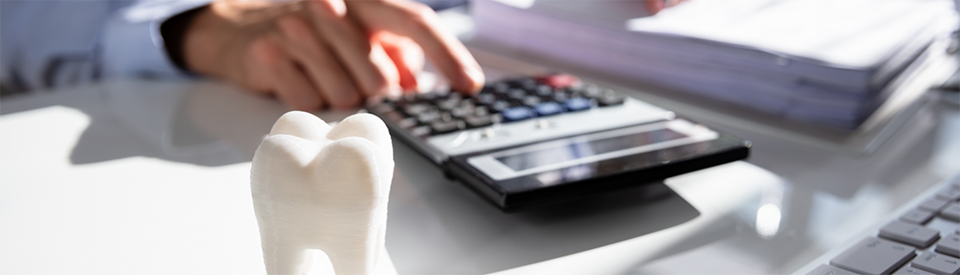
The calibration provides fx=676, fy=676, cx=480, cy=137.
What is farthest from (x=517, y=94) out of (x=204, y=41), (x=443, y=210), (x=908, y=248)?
(x=204, y=41)

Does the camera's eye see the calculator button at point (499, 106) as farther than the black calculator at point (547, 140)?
Yes

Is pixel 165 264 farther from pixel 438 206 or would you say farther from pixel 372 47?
pixel 372 47

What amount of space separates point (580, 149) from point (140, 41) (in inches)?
19.6

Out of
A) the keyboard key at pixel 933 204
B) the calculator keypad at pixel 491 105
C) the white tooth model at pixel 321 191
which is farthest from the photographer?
the calculator keypad at pixel 491 105

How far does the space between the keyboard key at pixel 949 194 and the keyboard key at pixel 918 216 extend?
0.08 ft

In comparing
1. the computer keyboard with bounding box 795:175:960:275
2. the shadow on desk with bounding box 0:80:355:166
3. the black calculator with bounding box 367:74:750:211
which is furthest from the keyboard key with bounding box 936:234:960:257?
the shadow on desk with bounding box 0:80:355:166

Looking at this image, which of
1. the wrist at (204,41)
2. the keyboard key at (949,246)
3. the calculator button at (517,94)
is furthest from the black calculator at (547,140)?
the wrist at (204,41)

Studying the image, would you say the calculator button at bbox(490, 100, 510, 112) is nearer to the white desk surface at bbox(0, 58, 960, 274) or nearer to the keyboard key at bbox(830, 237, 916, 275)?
the white desk surface at bbox(0, 58, 960, 274)

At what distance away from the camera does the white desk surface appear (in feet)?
0.89

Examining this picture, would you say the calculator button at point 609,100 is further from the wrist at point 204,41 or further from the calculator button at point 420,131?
the wrist at point 204,41

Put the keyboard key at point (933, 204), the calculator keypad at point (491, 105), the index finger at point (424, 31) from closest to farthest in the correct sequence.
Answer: the keyboard key at point (933, 204) → the calculator keypad at point (491, 105) → the index finger at point (424, 31)

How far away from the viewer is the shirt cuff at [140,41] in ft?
2.10

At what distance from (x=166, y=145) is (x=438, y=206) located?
197 mm

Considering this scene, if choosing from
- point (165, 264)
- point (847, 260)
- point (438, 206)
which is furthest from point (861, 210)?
point (165, 264)
